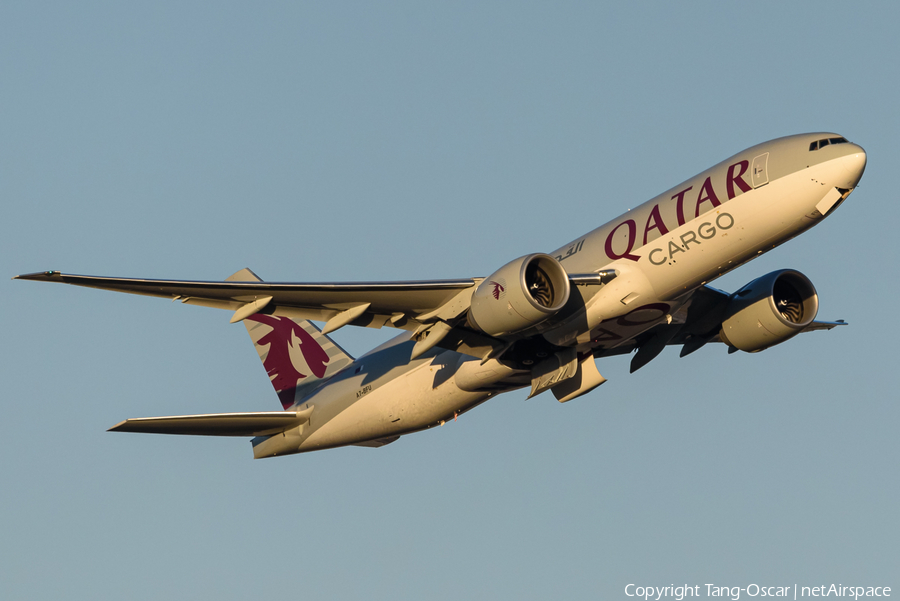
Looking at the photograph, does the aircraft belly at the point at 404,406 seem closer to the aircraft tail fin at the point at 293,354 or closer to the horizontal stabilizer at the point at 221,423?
the horizontal stabilizer at the point at 221,423

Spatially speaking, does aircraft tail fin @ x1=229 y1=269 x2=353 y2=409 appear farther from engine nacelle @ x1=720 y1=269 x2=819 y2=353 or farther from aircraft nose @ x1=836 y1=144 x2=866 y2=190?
aircraft nose @ x1=836 y1=144 x2=866 y2=190

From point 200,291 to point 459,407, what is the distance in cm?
871

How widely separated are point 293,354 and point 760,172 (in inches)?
664

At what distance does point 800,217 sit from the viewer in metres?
24.7

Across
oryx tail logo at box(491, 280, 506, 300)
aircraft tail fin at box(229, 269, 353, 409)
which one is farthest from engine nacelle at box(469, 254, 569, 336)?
aircraft tail fin at box(229, 269, 353, 409)

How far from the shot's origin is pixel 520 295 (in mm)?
24453

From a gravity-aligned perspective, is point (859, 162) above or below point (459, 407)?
above

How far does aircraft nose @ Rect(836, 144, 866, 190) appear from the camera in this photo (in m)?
24.2

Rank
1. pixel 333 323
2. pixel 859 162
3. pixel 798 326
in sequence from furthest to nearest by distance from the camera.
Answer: pixel 798 326 < pixel 333 323 < pixel 859 162

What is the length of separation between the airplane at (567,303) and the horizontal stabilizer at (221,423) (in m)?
0.06

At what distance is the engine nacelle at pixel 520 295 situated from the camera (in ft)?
80.3

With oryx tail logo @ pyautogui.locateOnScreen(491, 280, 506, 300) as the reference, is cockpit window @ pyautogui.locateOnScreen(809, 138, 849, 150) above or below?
above

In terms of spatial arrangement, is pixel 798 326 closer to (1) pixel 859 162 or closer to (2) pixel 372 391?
(1) pixel 859 162

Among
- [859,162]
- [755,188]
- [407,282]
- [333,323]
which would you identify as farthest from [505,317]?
[859,162]
